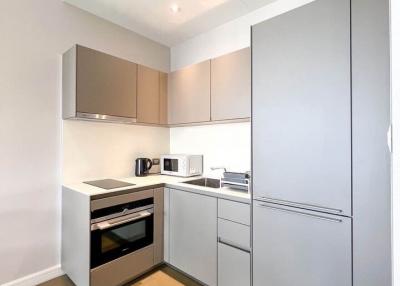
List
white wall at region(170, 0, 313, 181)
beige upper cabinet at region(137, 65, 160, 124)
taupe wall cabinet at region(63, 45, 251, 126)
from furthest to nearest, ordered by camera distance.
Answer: beige upper cabinet at region(137, 65, 160, 124)
white wall at region(170, 0, 313, 181)
taupe wall cabinet at region(63, 45, 251, 126)

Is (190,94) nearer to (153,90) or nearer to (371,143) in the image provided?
(153,90)

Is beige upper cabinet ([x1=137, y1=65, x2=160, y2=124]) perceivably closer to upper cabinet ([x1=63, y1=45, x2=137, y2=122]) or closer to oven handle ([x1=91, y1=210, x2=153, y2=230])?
upper cabinet ([x1=63, y1=45, x2=137, y2=122])

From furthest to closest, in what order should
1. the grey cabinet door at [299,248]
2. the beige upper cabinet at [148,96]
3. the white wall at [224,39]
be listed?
the beige upper cabinet at [148,96] < the white wall at [224,39] < the grey cabinet door at [299,248]

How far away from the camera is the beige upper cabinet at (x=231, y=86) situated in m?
1.96

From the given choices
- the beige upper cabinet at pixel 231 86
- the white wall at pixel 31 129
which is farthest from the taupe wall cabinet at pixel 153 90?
the white wall at pixel 31 129

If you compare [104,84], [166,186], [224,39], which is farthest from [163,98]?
[166,186]

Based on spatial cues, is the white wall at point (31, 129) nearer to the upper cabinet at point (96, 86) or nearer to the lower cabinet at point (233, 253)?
the upper cabinet at point (96, 86)

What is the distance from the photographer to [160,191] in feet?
7.05

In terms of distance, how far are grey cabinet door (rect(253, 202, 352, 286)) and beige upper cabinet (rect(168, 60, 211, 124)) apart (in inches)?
47.2

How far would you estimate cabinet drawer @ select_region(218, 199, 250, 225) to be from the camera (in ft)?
5.18

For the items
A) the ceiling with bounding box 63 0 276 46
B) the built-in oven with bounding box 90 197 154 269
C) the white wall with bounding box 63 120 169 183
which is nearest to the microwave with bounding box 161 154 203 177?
the white wall with bounding box 63 120 169 183

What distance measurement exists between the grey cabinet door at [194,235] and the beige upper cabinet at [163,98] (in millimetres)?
924

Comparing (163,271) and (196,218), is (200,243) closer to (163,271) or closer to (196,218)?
(196,218)

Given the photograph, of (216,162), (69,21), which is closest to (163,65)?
(69,21)
